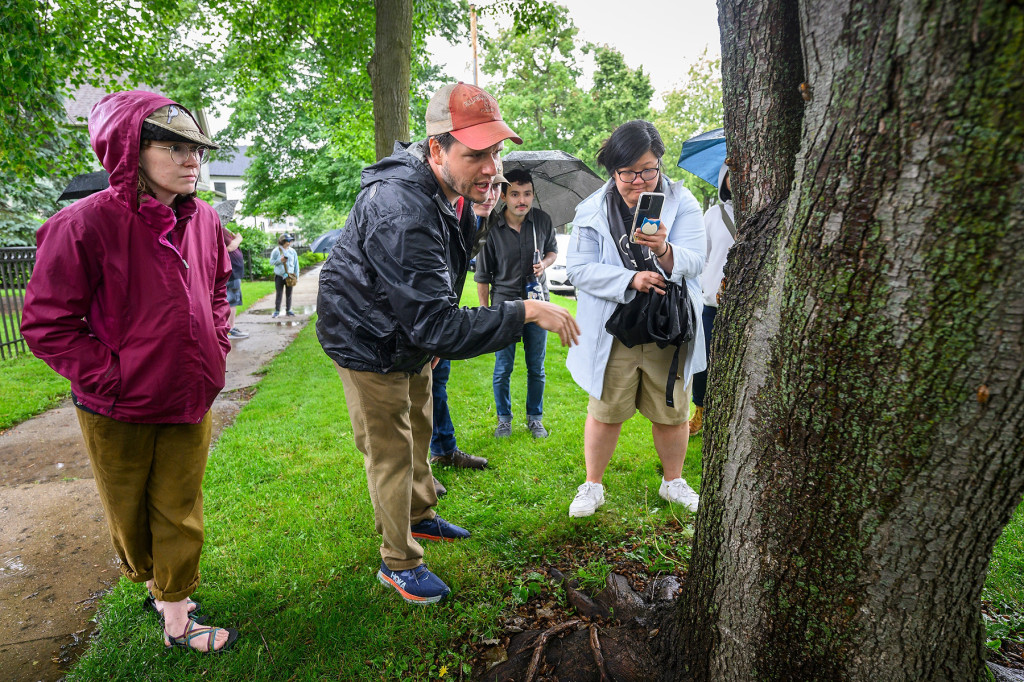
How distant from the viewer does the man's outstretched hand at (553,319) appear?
2.24 m

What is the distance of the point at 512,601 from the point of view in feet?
8.98

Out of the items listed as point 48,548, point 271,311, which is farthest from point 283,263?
point 48,548

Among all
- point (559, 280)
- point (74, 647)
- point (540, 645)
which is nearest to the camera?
point (540, 645)

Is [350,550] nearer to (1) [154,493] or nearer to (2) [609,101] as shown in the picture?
(1) [154,493]

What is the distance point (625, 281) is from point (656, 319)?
0.86 ft

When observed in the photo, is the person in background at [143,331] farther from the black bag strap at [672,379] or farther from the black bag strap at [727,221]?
the black bag strap at [727,221]

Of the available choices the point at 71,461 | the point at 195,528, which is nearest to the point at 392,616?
the point at 195,528

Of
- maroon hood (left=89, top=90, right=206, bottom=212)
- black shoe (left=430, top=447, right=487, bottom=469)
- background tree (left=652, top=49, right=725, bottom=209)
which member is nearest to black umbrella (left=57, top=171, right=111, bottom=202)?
black shoe (left=430, top=447, right=487, bottom=469)

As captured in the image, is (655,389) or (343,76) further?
(343,76)

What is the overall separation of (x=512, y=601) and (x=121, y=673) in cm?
165

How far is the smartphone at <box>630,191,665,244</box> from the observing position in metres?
2.97

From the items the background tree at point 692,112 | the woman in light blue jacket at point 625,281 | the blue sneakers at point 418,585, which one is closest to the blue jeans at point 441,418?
the woman in light blue jacket at point 625,281

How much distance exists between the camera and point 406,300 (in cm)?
224

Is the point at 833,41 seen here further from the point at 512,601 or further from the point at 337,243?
the point at 512,601
